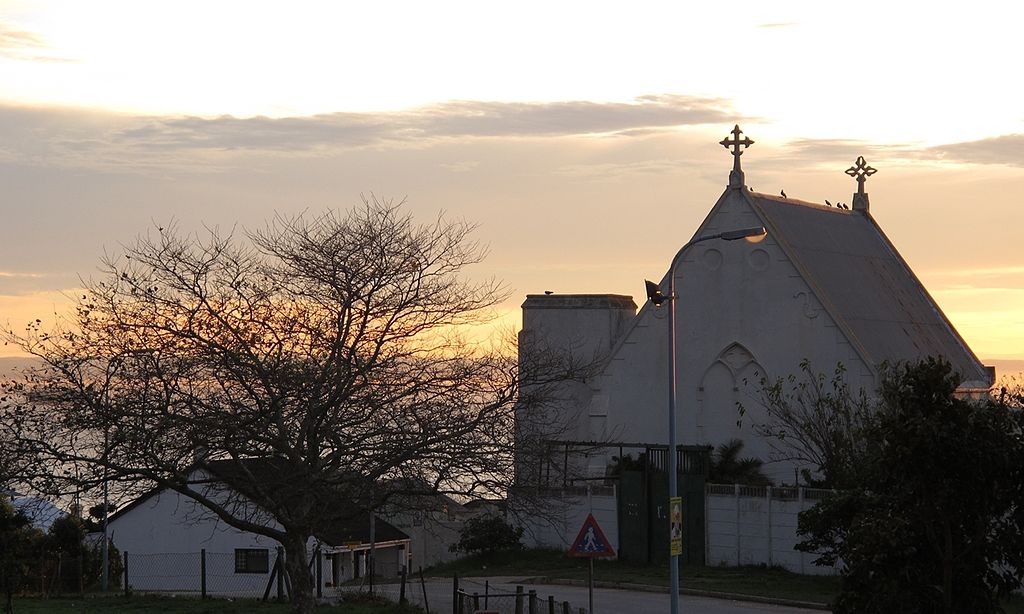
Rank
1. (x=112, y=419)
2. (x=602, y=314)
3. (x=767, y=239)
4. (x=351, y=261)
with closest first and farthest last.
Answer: (x=112, y=419) → (x=351, y=261) → (x=767, y=239) → (x=602, y=314)

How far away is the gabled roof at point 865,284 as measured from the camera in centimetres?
5450

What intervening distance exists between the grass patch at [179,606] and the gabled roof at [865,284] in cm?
2442

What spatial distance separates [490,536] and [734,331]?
1204 centimetres

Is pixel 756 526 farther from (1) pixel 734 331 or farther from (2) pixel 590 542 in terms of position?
(2) pixel 590 542

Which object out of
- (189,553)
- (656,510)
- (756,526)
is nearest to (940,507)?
(756,526)

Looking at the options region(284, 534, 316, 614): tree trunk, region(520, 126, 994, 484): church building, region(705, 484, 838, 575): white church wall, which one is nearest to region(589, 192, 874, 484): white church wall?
region(520, 126, 994, 484): church building

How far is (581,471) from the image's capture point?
184 ft

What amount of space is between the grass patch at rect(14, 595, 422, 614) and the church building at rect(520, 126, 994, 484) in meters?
18.5

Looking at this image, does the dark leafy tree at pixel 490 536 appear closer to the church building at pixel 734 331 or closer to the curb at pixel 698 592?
the church building at pixel 734 331

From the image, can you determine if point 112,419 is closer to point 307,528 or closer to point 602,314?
point 307,528

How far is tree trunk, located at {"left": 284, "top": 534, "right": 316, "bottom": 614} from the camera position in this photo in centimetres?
2898

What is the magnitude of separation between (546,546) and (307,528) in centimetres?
2617

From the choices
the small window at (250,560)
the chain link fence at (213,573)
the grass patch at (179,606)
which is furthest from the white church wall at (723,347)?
the grass patch at (179,606)

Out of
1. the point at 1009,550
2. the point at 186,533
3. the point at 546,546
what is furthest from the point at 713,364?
the point at 1009,550
